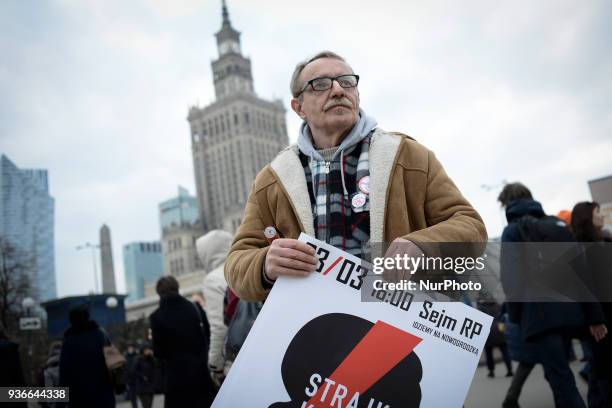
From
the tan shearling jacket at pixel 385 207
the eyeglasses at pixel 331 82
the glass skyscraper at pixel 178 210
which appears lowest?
the tan shearling jacket at pixel 385 207

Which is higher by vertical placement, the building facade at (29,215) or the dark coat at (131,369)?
the building facade at (29,215)

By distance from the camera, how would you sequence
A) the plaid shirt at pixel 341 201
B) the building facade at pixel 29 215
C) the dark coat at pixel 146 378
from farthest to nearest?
1. the building facade at pixel 29 215
2. the dark coat at pixel 146 378
3. the plaid shirt at pixel 341 201

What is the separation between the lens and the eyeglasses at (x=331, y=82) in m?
2.41

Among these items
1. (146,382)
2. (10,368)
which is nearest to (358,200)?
(10,368)

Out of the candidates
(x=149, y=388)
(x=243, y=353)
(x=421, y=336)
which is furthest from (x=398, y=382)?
(x=149, y=388)

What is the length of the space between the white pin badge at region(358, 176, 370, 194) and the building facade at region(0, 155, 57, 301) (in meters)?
31.0

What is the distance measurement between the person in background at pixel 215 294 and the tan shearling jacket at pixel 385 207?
91.1 inches

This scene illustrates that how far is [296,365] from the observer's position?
1856 millimetres

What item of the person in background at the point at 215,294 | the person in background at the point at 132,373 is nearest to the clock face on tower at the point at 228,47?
the person in background at the point at 132,373

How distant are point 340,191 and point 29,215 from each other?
4171 cm

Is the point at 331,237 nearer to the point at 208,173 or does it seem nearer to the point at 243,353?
the point at 243,353

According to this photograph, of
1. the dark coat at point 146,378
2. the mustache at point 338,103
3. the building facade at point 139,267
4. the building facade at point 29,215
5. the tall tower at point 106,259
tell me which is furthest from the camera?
the building facade at point 139,267

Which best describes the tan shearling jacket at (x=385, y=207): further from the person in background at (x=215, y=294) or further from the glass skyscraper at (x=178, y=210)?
the glass skyscraper at (x=178, y=210)

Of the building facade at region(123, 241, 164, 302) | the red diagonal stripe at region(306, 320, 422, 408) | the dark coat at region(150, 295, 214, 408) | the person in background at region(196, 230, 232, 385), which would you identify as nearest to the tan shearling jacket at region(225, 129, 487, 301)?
the red diagonal stripe at region(306, 320, 422, 408)
